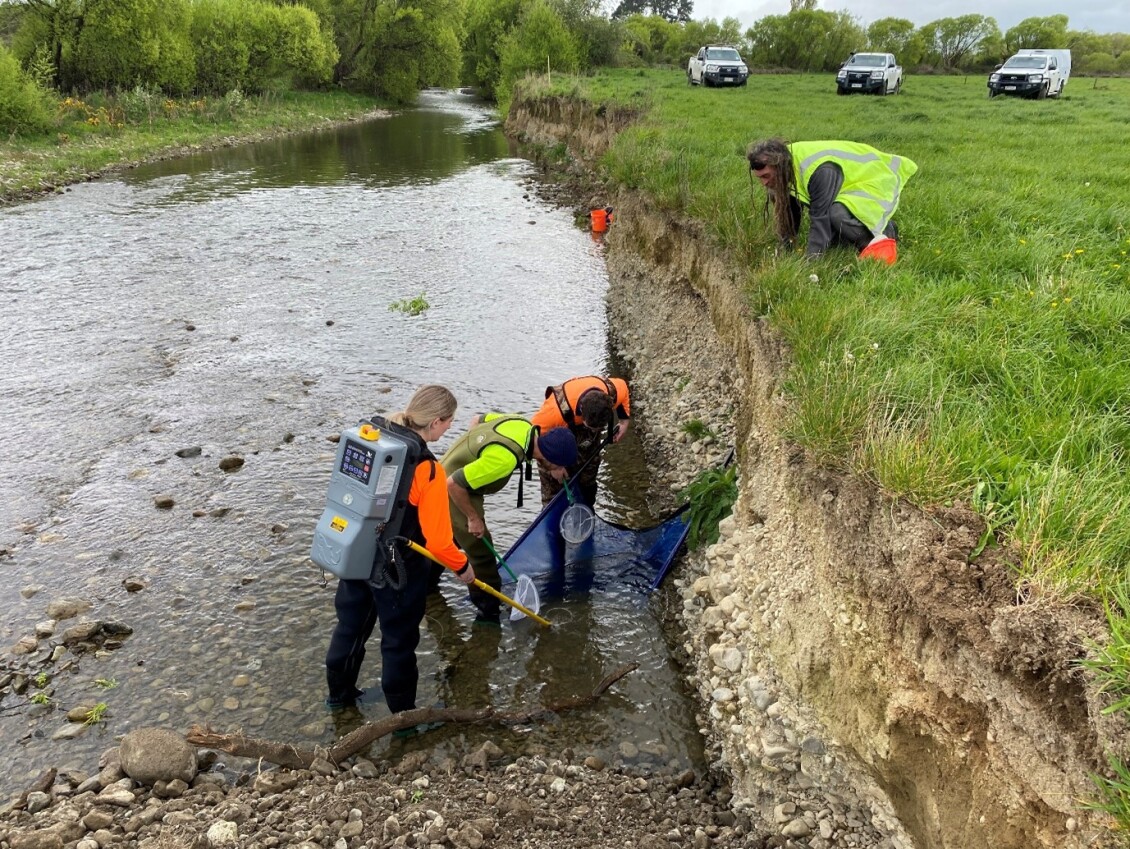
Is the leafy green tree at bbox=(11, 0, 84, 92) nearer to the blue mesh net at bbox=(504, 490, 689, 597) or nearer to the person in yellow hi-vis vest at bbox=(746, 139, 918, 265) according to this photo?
the person in yellow hi-vis vest at bbox=(746, 139, 918, 265)

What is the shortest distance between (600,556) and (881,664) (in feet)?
10.9

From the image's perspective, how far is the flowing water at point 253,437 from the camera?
17.7 feet

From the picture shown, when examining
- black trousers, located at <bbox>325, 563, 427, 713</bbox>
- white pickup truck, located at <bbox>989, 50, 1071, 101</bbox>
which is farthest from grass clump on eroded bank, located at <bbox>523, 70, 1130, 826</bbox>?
white pickup truck, located at <bbox>989, 50, 1071, 101</bbox>

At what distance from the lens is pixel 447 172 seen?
94.2 feet

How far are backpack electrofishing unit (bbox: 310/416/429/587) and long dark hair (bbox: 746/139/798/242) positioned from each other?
4.44m

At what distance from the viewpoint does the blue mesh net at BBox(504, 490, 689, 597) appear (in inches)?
252

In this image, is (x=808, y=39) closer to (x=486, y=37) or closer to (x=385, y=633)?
(x=486, y=37)

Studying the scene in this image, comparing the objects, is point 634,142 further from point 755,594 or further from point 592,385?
point 755,594

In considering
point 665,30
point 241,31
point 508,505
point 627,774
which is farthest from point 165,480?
point 665,30

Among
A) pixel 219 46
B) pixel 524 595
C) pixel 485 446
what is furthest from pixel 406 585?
pixel 219 46

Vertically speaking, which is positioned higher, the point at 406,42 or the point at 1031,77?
the point at 406,42

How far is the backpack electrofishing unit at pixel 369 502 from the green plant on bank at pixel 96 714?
2.13 metres

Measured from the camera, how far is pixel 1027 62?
93.8 ft

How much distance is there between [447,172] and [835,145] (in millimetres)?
24160
